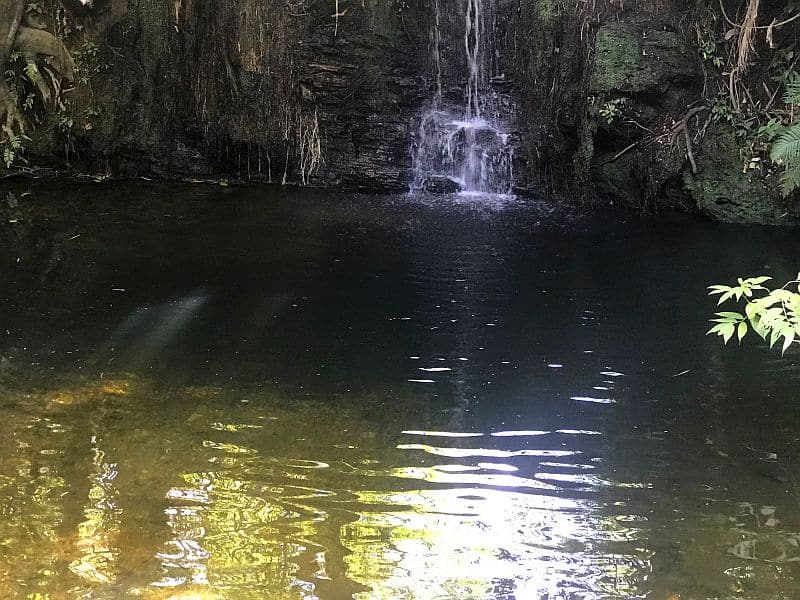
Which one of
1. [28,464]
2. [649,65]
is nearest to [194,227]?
[28,464]

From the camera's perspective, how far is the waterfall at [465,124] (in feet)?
29.8

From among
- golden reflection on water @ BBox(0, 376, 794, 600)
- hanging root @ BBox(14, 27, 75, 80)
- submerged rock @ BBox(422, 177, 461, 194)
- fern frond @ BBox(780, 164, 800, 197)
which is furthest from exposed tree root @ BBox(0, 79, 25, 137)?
fern frond @ BBox(780, 164, 800, 197)

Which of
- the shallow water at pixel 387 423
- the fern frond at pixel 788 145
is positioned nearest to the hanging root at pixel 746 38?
the fern frond at pixel 788 145

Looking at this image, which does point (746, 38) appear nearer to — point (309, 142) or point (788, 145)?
point (788, 145)

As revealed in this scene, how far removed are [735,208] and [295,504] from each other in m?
6.51

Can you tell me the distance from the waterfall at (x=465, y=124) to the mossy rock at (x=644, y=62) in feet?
5.06

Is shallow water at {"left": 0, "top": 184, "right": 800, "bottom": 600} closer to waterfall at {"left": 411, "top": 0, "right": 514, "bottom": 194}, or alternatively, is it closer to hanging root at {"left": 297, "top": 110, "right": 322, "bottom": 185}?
waterfall at {"left": 411, "top": 0, "right": 514, "bottom": 194}

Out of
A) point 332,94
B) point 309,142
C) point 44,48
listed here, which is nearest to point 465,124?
point 332,94

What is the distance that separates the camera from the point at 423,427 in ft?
12.1

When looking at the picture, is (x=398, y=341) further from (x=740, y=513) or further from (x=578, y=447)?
(x=740, y=513)

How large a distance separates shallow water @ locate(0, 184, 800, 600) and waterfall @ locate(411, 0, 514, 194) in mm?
2566

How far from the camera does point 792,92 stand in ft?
23.5

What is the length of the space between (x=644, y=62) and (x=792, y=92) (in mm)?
1556

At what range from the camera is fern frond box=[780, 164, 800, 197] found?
695 centimetres
